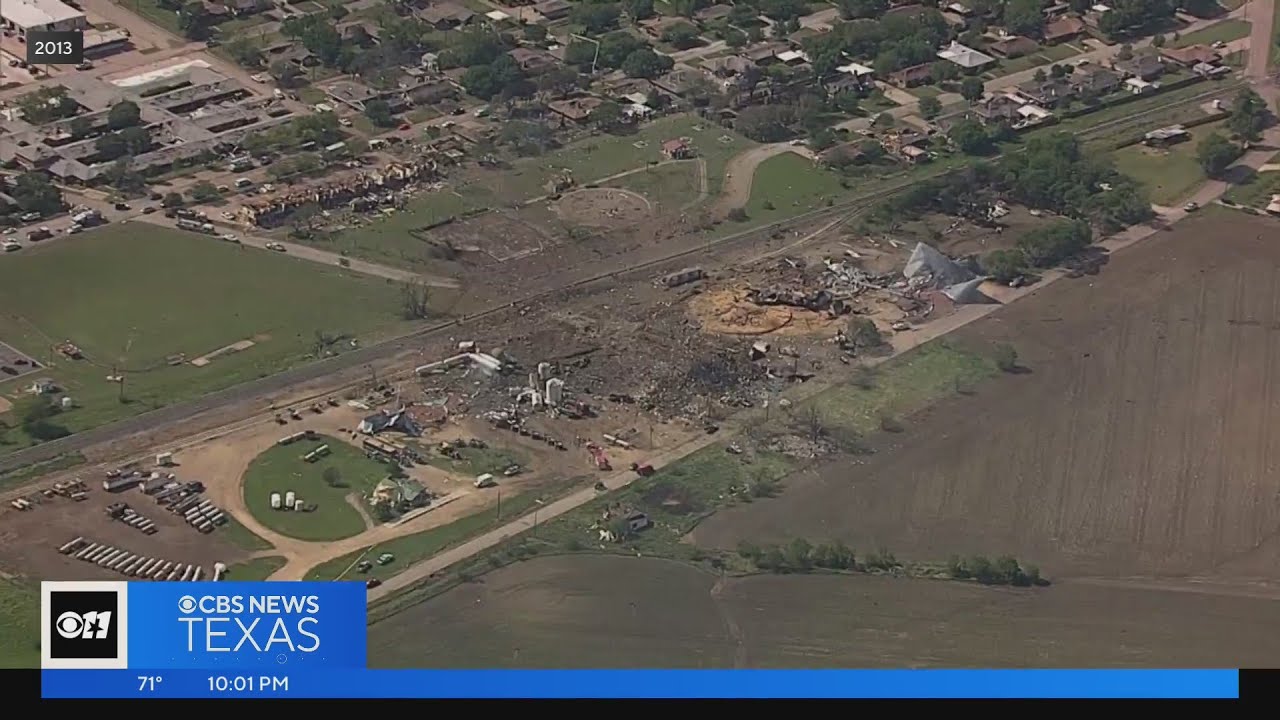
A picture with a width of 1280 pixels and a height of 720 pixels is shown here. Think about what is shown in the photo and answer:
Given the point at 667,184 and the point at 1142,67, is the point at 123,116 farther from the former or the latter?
the point at 1142,67

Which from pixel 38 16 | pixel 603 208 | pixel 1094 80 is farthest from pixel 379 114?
pixel 1094 80

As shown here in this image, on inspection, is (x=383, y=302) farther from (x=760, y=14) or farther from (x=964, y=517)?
(x=760, y=14)

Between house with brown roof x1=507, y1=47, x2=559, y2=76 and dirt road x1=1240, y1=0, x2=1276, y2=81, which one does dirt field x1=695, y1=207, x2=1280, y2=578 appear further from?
house with brown roof x1=507, y1=47, x2=559, y2=76

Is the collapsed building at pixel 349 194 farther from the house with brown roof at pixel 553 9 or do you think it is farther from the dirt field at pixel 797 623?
the dirt field at pixel 797 623

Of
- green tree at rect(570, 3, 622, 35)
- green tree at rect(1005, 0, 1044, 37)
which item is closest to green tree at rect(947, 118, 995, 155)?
green tree at rect(1005, 0, 1044, 37)

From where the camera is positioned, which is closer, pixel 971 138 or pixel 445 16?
pixel 971 138

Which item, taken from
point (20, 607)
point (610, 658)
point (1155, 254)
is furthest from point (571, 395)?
point (1155, 254)
